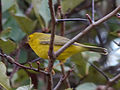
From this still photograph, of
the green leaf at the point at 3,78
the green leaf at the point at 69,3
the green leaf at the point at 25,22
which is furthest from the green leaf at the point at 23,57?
the green leaf at the point at 3,78

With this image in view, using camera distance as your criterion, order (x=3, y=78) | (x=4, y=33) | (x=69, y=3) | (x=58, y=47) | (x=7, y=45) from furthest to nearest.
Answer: (x=69, y=3) < (x=58, y=47) < (x=4, y=33) < (x=7, y=45) < (x=3, y=78)

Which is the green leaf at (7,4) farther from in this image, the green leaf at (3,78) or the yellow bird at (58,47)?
the green leaf at (3,78)

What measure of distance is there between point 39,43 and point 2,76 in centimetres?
112

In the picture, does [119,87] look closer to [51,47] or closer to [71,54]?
[71,54]

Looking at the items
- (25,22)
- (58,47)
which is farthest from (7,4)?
(58,47)

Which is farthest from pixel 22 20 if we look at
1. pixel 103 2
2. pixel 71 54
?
pixel 103 2

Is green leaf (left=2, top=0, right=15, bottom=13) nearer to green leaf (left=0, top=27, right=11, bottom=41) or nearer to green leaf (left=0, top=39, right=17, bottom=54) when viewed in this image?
green leaf (left=0, top=27, right=11, bottom=41)

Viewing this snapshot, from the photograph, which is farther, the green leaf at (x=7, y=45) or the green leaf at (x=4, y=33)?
the green leaf at (x=4, y=33)

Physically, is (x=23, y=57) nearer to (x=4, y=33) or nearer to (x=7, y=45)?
(x=4, y=33)

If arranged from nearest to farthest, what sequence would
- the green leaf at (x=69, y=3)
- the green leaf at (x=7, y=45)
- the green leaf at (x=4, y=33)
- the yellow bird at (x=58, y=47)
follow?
1. the green leaf at (x=7, y=45)
2. the green leaf at (x=4, y=33)
3. the yellow bird at (x=58, y=47)
4. the green leaf at (x=69, y=3)

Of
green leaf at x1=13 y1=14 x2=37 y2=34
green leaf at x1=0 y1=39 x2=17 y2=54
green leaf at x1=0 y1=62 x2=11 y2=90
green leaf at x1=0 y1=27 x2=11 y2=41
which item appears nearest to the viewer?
green leaf at x1=0 y1=62 x2=11 y2=90

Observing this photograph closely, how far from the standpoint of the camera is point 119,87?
2492 millimetres

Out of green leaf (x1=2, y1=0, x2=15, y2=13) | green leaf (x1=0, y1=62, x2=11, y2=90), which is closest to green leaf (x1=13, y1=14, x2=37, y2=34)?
A: green leaf (x1=2, y1=0, x2=15, y2=13)

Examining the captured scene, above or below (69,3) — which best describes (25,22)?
above
